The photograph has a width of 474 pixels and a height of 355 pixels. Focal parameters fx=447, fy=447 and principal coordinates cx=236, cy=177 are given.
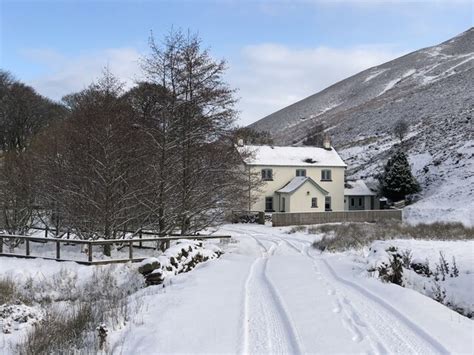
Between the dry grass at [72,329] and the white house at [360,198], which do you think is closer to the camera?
the dry grass at [72,329]

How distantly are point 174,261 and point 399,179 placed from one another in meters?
41.9

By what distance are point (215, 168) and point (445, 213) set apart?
26.8 meters

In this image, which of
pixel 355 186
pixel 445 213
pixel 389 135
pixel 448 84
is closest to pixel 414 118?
pixel 389 135

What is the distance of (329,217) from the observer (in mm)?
41344

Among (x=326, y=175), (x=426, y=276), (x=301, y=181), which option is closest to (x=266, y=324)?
(x=426, y=276)

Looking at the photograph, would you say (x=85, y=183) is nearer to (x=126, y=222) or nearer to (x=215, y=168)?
(x=126, y=222)

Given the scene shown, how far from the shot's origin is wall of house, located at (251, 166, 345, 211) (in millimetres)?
48562

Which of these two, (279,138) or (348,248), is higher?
(279,138)

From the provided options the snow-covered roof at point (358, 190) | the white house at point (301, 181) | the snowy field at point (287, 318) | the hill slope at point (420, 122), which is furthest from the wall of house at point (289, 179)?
the snowy field at point (287, 318)

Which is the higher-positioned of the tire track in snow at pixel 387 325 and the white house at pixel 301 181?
the white house at pixel 301 181

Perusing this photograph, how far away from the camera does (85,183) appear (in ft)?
66.2

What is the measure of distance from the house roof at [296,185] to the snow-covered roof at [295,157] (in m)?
1.99

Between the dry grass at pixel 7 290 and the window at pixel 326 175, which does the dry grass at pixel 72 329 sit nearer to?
the dry grass at pixel 7 290

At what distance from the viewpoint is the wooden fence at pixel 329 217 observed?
3972 cm
